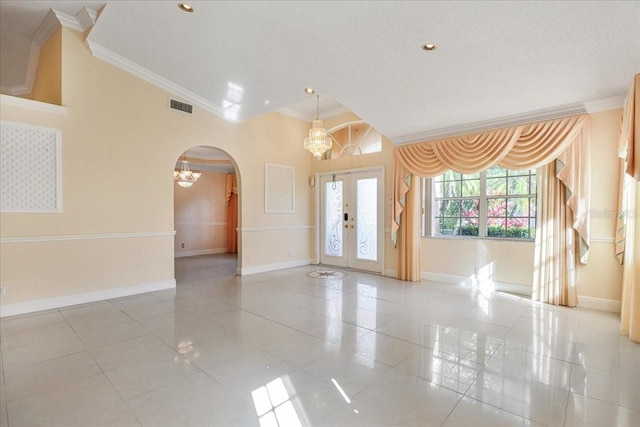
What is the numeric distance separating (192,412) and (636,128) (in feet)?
14.6

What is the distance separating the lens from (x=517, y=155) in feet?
13.5

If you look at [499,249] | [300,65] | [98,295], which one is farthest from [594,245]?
[98,295]

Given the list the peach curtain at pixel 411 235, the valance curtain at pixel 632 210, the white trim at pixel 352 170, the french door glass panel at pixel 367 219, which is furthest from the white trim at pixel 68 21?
the valance curtain at pixel 632 210

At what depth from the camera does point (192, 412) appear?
1.78 m

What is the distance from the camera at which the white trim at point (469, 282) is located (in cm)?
436

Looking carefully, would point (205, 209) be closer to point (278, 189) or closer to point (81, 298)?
point (278, 189)

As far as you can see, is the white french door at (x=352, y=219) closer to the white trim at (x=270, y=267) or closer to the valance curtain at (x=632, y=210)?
the white trim at (x=270, y=267)

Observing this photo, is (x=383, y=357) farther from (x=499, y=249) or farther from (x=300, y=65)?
(x=300, y=65)

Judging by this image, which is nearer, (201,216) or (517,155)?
(517,155)

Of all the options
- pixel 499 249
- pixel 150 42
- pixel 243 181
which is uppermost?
pixel 150 42

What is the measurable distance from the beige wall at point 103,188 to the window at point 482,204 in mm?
4221

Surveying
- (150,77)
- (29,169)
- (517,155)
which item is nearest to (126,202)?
(29,169)

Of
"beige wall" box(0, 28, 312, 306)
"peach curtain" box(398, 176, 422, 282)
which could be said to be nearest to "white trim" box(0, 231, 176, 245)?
"beige wall" box(0, 28, 312, 306)

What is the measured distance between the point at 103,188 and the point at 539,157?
6.12m
